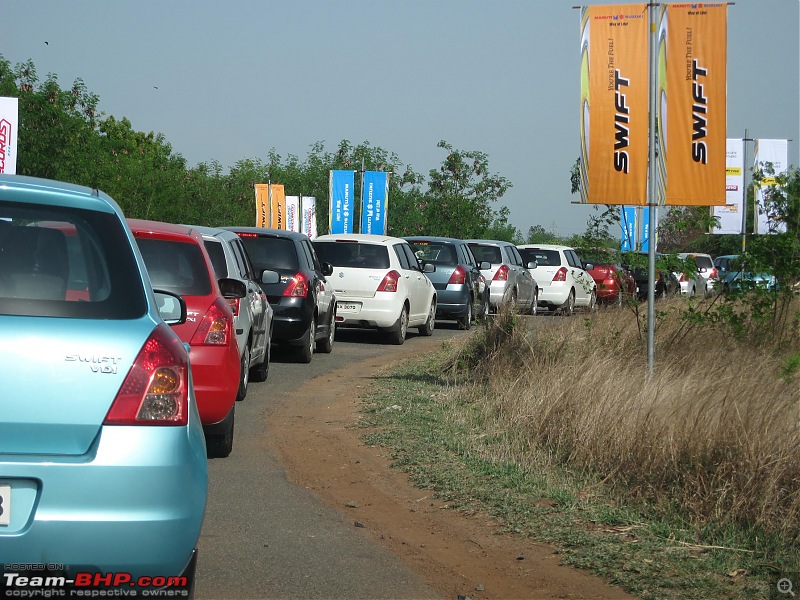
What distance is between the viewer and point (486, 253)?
2508 cm

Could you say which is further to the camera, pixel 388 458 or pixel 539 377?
pixel 539 377

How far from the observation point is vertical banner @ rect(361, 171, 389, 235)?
37781 mm

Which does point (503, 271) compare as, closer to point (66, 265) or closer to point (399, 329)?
point (399, 329)

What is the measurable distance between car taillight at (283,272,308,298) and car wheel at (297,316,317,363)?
0.49 m

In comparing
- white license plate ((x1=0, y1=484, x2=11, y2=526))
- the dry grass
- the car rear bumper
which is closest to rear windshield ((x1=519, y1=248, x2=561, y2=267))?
the dry grass

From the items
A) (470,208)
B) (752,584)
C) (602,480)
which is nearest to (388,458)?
(602,480)

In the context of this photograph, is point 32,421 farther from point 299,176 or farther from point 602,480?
point 299,176

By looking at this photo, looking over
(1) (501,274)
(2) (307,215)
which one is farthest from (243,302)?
(2) (307,215)

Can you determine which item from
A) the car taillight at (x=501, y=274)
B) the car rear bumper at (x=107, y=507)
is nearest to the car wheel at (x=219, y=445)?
the car rear bumper at (x=107, y=507)

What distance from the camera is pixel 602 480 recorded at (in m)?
7.35

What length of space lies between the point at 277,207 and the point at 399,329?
26746 millimetres

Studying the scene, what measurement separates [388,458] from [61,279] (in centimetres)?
467

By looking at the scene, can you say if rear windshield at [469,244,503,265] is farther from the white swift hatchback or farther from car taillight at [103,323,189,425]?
car taillight at [103,323,189,425]

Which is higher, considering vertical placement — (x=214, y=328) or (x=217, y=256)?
(x=217, y=256)
